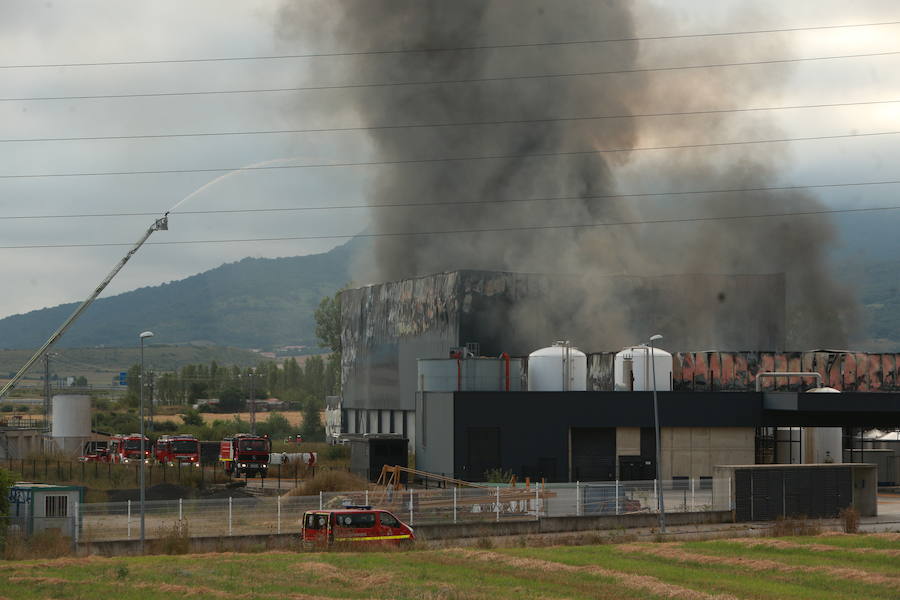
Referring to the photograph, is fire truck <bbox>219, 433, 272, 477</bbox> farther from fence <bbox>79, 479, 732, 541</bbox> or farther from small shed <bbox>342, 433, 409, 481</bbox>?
fence <bbox>79, 479, 732, 541</bbox>

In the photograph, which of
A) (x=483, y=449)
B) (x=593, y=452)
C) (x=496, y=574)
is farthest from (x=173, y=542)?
(x=593, y=452)

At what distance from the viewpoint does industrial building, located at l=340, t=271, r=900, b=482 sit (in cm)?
6169

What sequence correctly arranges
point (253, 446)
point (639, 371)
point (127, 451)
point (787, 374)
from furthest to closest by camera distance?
point (127, 451), point (253, 446), point (787, 374), point (639, 371)

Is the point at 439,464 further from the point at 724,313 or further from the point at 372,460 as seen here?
the point at 724,313

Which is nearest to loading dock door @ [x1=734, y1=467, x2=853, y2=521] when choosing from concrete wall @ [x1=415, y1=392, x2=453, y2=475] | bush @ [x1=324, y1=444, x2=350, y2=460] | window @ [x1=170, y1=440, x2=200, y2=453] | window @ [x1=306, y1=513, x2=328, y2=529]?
concrete wall @ [x1=415, y1=392, x2=453, y2=475]

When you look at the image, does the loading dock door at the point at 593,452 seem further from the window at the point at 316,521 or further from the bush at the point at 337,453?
the bush at the point at 337,453

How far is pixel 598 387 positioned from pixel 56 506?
125 feet

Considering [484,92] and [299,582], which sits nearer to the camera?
[299,582]

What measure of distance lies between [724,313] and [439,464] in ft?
118

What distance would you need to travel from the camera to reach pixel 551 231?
98.0 metres

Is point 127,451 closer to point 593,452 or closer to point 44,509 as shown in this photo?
point 593,452

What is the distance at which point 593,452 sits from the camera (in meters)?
62.8

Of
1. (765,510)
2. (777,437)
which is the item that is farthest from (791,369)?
(765,510)

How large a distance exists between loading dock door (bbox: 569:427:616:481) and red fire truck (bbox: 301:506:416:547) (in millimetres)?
26275
